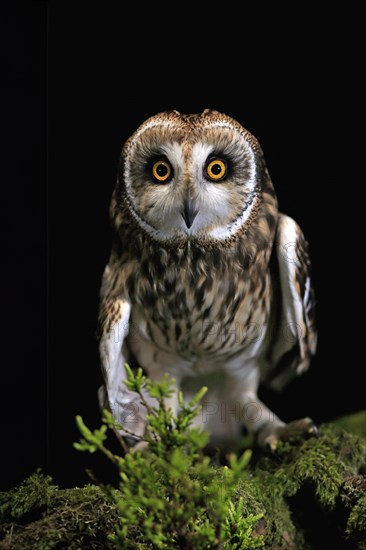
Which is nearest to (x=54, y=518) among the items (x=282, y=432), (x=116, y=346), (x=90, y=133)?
(x=116, y=346)

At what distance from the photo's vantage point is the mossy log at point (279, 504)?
1440mm

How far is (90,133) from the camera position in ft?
6.19

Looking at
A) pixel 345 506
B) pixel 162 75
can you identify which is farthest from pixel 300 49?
pixel 345 506

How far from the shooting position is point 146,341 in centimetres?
176

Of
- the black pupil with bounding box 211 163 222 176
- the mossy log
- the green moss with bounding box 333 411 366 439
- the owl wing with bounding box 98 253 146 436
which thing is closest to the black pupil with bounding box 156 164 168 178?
the black pupil with bounding box 211 163 222 176

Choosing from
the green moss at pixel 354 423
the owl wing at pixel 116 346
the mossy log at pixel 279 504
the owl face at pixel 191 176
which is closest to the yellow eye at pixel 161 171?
the owl face at pixel 191 176

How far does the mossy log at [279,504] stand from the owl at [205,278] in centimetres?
9

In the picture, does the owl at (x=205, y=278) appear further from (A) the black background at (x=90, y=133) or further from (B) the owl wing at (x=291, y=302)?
(A) the black background at (x=90, y=133)

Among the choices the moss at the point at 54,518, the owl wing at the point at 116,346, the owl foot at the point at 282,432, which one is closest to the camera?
the moss at the point at 54,518

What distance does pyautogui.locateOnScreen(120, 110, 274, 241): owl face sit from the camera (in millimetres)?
1523

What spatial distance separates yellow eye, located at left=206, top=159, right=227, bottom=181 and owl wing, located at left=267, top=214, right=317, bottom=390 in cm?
25

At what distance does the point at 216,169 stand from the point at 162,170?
118mm

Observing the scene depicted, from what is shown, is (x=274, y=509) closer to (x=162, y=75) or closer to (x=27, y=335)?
(x=27, y=335)

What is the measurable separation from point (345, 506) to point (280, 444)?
0.24 meters
